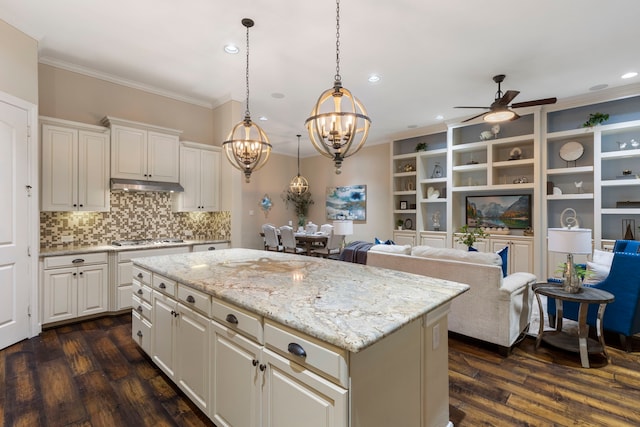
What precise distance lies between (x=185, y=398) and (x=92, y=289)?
232cm

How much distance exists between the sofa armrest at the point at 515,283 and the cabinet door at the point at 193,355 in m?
2.54

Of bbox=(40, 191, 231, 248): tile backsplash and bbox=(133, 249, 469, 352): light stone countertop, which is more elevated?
bbox=(40, 191, 231, 248): tile backsplash

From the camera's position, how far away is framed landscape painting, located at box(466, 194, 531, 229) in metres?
5.60

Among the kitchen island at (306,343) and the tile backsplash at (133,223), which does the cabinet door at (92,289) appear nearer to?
the tile backsplash at (133,223)

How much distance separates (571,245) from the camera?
280 centimetres

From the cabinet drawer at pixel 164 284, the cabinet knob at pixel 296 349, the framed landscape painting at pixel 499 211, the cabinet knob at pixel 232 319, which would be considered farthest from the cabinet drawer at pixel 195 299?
the framed landscape painting at pixel 499 211

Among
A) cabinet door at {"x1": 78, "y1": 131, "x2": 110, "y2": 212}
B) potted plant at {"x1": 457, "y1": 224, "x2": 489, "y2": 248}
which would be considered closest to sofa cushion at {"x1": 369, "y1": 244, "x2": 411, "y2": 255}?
potted plant at {"x1": 457, "y1": 224, "x2": 489, "y2": 248}

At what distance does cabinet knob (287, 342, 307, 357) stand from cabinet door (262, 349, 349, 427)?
0.07 m

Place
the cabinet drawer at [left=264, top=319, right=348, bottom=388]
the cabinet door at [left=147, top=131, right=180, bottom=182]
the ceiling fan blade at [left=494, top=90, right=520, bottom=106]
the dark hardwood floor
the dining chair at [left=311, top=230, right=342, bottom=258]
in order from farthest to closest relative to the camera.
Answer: the dining chair at [left=311, top=230, right=342, bottom=258], the cabinet door at [left=147, top=131, right=180, bottom=182], the ceiling fan blade at [left=494, top=90, right=520, bottom=106], the dark hardwood floor, the cabinet drawer at [left=264, top=319, right=348, bottom=388]

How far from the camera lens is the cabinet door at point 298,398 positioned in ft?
3.77

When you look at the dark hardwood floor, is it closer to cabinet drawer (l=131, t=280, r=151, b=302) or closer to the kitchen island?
the kitchen island

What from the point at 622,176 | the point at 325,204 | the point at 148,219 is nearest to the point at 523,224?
the point at 622,176

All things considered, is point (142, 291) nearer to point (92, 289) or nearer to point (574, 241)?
point (92, 289)

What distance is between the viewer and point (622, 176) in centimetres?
472
